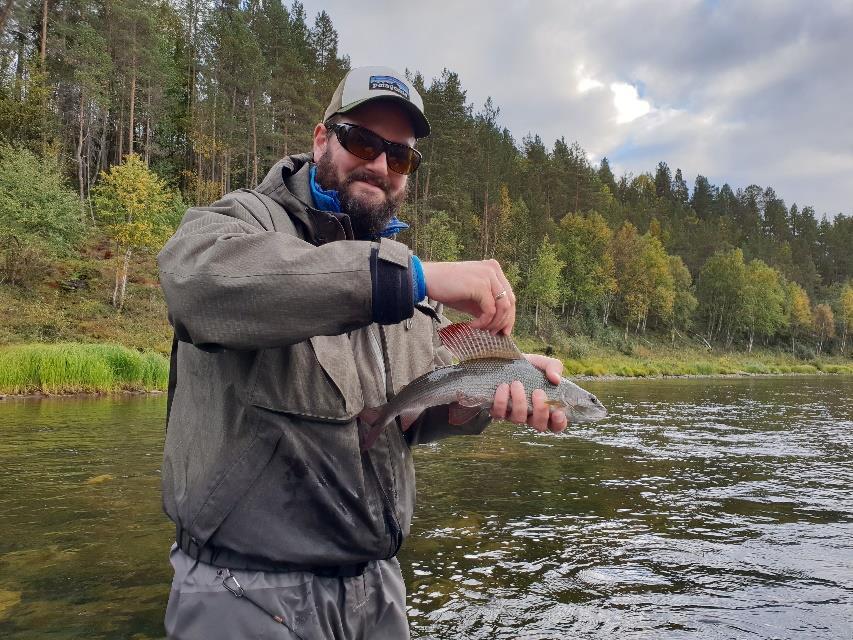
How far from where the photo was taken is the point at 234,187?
170 feet

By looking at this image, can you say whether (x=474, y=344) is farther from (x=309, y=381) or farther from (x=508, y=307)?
(x=309, y=381)

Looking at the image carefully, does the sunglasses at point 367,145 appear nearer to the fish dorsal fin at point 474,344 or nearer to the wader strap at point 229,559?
the fish dorsal fin at point 474,344

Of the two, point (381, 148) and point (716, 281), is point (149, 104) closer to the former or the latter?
point (381, 148)

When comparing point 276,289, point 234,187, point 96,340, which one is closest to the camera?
point 276,289

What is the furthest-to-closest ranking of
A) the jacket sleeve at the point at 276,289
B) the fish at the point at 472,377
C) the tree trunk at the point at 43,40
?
the tree trunk at the point at 43,40 → the fish at the point at 472,377 → the jacket sleeve at the point at 276,289

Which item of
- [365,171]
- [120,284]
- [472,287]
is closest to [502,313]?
[472,287]

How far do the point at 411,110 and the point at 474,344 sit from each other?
44.9 inches

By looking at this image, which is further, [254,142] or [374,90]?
[254,142]

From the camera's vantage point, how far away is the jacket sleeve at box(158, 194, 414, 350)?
5.95ft

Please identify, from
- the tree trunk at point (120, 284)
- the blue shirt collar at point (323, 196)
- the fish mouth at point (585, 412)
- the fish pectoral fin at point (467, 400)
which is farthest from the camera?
the tree trunk at point (120, 284)

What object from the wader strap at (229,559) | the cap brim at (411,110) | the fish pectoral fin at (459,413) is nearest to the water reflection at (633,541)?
the fish pectoral fin at (459,413)

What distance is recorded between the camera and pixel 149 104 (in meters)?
44.6

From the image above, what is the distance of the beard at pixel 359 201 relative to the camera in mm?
2881

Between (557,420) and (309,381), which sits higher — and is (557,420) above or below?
below
